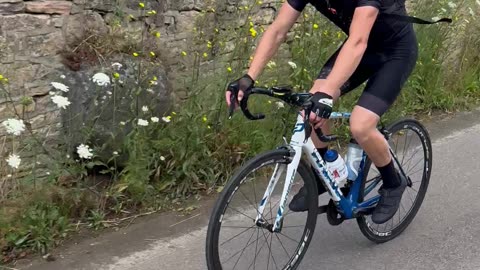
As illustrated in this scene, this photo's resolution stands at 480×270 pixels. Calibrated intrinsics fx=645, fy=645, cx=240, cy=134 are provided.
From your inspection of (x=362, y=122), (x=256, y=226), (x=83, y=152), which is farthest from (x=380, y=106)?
(x=83, y=152)

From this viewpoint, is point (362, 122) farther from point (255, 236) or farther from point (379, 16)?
point (255, 236)

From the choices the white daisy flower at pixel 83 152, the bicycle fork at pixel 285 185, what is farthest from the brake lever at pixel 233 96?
the white daisy flower at pixel 83 152

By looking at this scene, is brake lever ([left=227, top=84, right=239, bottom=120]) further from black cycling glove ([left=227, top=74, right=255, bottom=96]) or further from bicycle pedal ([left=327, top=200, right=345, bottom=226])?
bicycle pedal ([left=327, top=200, right=345, bottom=226])

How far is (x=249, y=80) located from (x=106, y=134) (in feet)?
5.24

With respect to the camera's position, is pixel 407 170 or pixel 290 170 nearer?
pixel 290 170

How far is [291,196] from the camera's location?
11.6 ft

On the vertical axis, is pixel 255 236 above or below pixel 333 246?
above

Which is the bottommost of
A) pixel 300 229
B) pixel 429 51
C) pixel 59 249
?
pixel 59 249

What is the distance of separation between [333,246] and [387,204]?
483 mm

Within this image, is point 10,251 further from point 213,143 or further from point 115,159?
point 213,143

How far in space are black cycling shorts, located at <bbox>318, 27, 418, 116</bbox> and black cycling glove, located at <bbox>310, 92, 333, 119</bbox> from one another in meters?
0.52

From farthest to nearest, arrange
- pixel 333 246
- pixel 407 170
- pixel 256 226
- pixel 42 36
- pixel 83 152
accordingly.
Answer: pixel 42 36 < pixel 407 170 < pixel 333 246 < pixel 83 152 < pixel 256 226

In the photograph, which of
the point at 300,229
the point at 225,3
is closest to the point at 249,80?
the point at 300,229

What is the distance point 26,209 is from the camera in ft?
13.1
